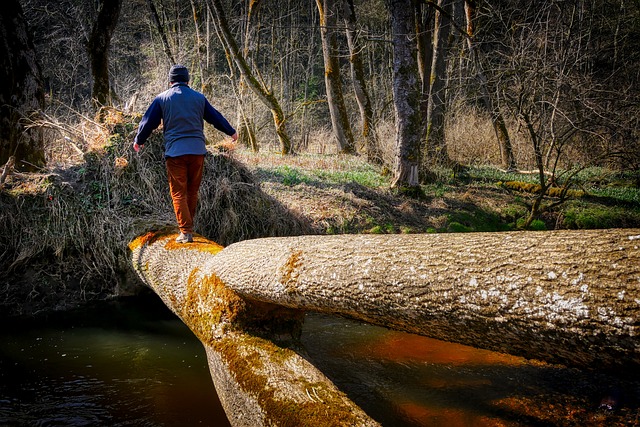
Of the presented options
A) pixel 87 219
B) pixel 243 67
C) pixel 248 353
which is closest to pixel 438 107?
pixel 243 67

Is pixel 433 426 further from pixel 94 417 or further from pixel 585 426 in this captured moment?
pixel 94 417

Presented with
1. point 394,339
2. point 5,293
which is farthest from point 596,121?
point 5,293

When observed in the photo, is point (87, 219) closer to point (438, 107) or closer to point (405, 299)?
point (405, 299)

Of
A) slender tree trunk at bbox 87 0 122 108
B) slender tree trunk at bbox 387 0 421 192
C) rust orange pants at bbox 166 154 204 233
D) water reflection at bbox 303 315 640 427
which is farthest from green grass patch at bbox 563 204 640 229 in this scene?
slender tree trunk at bbox 87 0 122 108

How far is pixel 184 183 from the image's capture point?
190 inches

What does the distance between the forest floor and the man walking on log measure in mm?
3113

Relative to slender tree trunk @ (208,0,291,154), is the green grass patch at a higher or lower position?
lower

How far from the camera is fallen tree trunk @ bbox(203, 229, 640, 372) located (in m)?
1.67

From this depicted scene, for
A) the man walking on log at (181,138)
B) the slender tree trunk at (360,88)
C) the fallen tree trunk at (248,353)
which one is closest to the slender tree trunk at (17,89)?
the man walking on log at (181,138)

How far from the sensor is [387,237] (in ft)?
8.95

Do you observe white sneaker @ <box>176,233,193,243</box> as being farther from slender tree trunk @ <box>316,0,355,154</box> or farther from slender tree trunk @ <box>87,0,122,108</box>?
slender tree trunk @ <box>316,0,355,154</box>

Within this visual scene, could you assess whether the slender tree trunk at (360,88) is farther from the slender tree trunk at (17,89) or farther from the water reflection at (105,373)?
the water reflection at (105,373)

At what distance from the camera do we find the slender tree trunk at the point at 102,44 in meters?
9.32

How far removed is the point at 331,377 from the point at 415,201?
21.2ft
